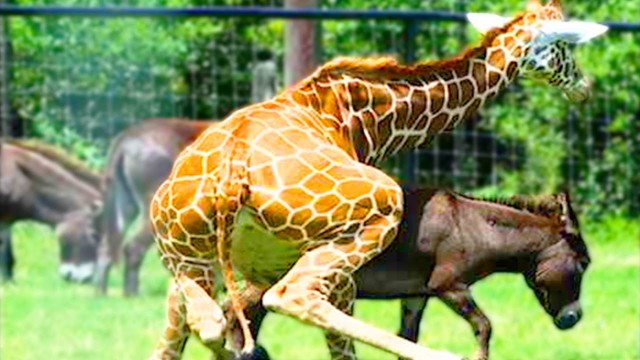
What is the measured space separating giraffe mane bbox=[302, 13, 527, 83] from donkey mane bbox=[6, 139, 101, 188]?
24.5ft

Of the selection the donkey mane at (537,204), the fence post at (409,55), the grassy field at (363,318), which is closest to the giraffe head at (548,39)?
the donkey mane at (537,204)

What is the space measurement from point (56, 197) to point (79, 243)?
383mm

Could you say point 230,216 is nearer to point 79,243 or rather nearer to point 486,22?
point 486,22

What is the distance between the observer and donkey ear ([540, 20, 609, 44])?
665 cm

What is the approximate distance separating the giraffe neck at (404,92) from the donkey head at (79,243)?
7.10m

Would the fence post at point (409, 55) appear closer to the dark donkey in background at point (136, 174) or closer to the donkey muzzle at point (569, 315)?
the dark donkey in background at point (136, 174)

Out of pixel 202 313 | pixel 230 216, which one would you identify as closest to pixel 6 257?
pixel 202 313

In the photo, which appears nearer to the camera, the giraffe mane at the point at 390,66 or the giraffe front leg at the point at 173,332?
the giraffe front leg at the point at 173,332

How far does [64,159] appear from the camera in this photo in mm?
13875

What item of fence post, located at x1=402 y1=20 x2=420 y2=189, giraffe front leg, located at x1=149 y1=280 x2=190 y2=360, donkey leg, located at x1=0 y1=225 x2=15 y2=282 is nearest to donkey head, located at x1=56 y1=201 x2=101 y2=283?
donkey leg, located at x1=0 y1=225 x2=15 y2=282

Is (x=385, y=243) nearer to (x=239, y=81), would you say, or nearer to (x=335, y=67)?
(x=335, y=67)

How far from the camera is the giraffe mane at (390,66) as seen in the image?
6.43 m

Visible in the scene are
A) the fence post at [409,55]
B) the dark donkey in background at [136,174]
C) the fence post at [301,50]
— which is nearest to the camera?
the fence post at [409,55]

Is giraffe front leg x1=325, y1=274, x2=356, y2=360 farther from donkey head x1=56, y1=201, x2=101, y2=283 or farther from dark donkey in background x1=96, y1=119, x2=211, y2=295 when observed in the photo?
donkey head x1=56, y1=201, x2=101, y2=283
